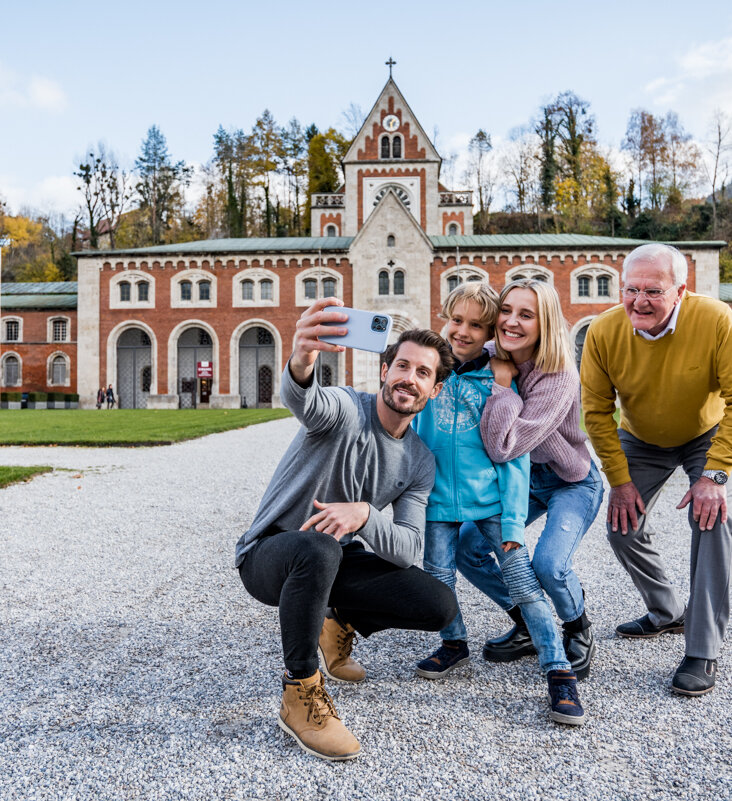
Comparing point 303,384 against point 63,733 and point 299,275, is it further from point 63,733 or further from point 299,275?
point 299,275

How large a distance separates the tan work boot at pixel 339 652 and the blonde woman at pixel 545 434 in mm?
672

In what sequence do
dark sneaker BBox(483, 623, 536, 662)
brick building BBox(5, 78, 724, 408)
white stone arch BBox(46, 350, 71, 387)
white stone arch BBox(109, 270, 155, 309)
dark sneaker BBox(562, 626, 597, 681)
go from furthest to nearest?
white stone arch BBox(46, 350, 71, 387) < white stone arch BBox(109, 270, 155, 309) < brick building BBox(5, 78, 724, 408) < dark sneaker BBox(483, 623, 536, 662) < dark sneaker BBox(562, 626, 597, 681)

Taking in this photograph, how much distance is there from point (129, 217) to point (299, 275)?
2935cm

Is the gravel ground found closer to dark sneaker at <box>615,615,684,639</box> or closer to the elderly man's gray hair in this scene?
dark sneaker at <box>615,615,684,639</box>

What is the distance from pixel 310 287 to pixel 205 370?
7799mm

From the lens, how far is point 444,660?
299cm

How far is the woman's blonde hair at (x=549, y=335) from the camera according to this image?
2854 millimetres

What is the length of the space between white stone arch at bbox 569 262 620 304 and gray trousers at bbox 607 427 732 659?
1321 inches

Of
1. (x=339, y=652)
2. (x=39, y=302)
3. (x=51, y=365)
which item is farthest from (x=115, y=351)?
(x=339, y=652)

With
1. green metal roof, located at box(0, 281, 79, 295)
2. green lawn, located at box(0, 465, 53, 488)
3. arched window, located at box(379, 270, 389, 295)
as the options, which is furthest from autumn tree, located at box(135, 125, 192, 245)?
green lawn, located at box(0, 465, 53, 488)

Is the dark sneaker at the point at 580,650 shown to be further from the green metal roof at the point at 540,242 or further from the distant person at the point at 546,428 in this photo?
the green metal roof at the point at 540,242

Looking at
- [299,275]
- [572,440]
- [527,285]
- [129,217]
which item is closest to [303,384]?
[527,285]

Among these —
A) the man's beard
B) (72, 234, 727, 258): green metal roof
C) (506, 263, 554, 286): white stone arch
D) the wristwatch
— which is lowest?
the wristwatch

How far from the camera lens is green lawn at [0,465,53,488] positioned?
817 centimetres
